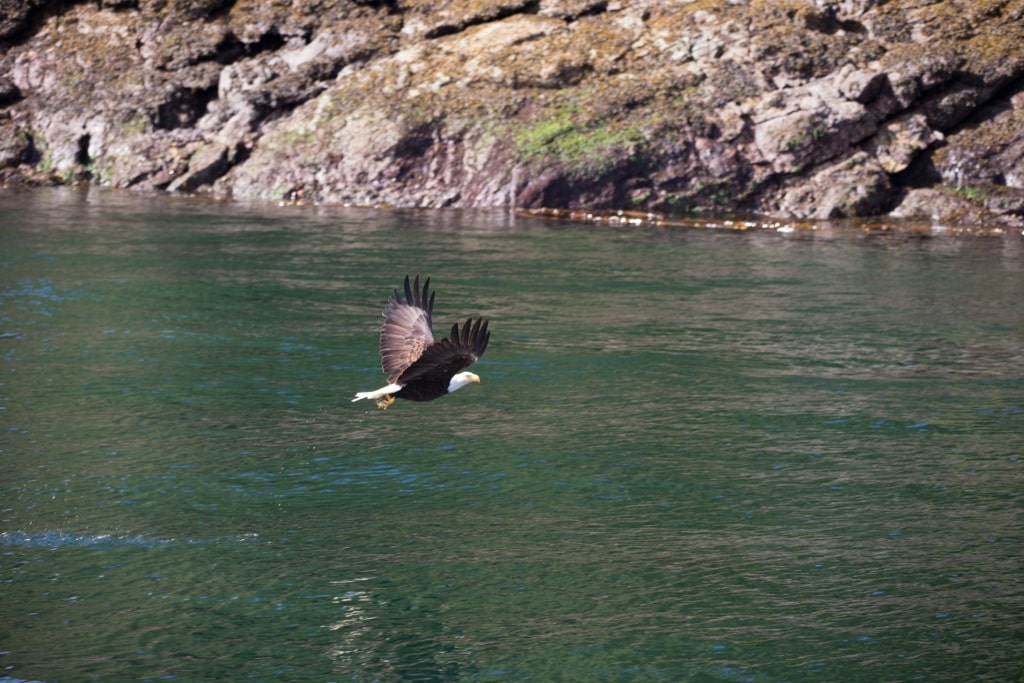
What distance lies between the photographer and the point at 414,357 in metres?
9.63

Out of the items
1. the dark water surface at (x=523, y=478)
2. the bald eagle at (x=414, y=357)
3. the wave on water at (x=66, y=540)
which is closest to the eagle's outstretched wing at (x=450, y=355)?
the bald eagle at (x=414, y=357)

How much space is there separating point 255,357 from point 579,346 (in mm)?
3674

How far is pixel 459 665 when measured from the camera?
8.10 m

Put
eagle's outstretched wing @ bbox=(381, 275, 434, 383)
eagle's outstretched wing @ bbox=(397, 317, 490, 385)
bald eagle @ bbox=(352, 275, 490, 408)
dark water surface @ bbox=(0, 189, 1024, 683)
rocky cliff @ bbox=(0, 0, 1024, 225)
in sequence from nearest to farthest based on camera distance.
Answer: dark water surface @ bbox=(0, 189, 1024, 683) → eagle's outstretched wing @ bbox=(397, 317, 490, 385) → bald eagle @ bbox=(352, 275, 490, 408) → eagle's outstretched wing @ bbox=(381, 275, 434, 383) → rocky cliff @ bbox=(0, 0, 1024, 225)

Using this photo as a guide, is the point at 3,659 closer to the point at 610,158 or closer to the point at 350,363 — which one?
the point at 350,363

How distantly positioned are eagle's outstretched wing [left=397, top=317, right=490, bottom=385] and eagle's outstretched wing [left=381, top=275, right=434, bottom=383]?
10 centimetres

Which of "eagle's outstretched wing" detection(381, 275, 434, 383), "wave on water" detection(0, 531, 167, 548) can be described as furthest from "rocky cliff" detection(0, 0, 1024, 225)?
"wave on water" detection(0, 531, 167, 548)

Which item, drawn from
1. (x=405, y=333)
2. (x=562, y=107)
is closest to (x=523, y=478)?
(x=405, y=333)

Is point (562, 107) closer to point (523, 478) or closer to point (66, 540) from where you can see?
point (523, 478)

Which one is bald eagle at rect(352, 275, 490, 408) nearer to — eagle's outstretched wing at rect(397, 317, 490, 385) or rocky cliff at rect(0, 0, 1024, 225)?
eagle's outstretched wing at rect(397, 317, 490, 385)

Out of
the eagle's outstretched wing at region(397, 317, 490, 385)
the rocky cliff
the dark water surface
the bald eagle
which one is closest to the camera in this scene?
the dark water surface

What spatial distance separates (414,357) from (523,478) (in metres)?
2.18

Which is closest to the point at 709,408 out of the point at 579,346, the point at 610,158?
the point at 579,346

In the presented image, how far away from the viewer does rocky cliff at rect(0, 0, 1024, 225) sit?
25.8m
